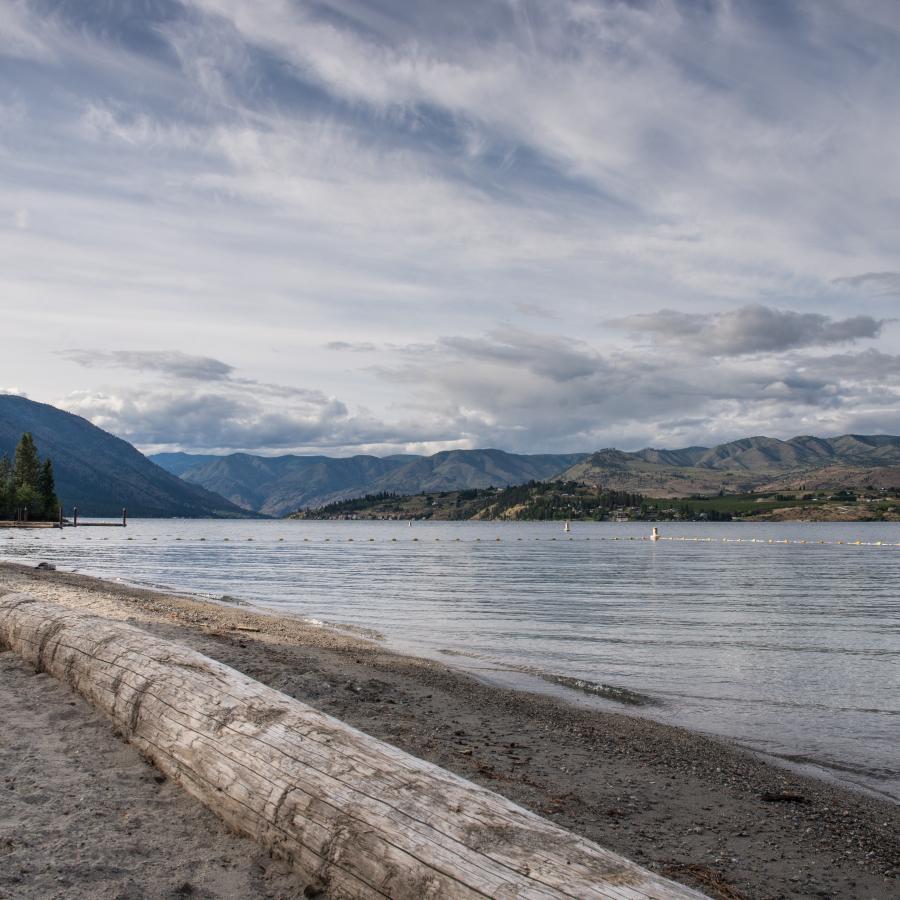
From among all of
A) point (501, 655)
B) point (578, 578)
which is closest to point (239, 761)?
point (501, 655)

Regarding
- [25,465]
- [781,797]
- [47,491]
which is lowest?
[781,797]

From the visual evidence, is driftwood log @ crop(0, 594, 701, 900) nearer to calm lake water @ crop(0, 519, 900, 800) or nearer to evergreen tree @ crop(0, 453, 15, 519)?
calm lake water @ crop(0, 519, 900, 800)

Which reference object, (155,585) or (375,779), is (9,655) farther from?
(155,585)

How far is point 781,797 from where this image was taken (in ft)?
32.3

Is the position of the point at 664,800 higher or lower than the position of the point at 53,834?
lower

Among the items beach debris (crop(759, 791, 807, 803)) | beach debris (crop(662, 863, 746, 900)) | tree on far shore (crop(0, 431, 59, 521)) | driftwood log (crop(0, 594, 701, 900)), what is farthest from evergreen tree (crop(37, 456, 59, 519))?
beach debris (crop(662, 863, 746, 900))

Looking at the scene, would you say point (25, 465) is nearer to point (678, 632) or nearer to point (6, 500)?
point (6, 500)

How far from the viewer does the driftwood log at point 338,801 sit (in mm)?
5016

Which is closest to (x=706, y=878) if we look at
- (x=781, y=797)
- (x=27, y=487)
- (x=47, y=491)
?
(x=781, y=797)

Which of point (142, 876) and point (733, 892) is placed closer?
point (142, 876)

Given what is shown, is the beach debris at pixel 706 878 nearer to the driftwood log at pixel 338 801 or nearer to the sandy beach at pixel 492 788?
the sandy beach at pixel 492 788

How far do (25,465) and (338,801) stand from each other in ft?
547

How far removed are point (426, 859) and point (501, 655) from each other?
1756 cm

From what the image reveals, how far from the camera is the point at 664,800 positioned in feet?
30.9
